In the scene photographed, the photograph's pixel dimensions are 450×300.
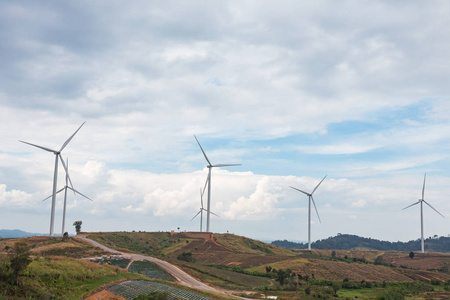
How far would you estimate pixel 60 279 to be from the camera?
189 ft

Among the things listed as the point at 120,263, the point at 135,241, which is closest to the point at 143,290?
the point at 120,263

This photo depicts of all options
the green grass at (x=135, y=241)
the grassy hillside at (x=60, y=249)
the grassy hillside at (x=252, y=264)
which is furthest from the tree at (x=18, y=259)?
the green grass at (x=135, y=241)

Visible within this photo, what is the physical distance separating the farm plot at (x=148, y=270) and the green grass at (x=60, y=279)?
19420 mm

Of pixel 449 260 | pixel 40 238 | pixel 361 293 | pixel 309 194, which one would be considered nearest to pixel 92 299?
pixel 361 293

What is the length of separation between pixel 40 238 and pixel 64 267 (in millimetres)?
88728

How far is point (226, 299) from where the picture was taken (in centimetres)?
6531

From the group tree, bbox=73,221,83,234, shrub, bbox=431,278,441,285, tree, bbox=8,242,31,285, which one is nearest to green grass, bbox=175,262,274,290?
tree, bbox=8,242,31,285

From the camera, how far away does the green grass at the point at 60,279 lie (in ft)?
160

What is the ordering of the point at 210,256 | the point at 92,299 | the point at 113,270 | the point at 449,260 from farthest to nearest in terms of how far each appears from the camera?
the point at 449,260 < the point at 210,256 < the point at 113,270 < the point at 92,299

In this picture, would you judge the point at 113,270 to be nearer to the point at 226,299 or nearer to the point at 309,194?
the point at 226,299

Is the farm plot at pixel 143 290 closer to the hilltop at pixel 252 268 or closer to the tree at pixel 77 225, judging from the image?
the hilltop at pixel 252 268

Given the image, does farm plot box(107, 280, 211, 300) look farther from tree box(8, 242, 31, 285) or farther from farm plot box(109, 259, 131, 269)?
farm plot box(109, 259, 131, 269)

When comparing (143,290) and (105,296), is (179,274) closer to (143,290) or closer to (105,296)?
(143,290)

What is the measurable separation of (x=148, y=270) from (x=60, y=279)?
41.8 m
